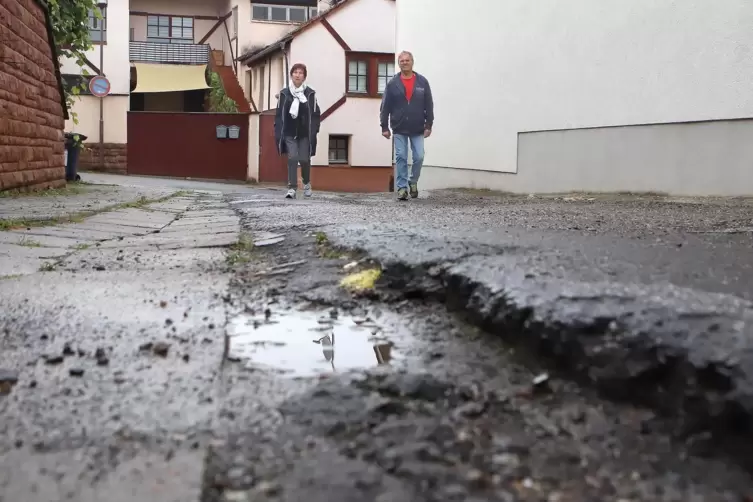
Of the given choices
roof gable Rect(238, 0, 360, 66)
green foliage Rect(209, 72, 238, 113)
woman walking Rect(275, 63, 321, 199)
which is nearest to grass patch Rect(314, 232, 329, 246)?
woman walking Rect(275, 63, 321, 199)

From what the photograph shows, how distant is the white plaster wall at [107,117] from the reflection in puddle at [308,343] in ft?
86.5

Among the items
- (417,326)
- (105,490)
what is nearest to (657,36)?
(417,326)

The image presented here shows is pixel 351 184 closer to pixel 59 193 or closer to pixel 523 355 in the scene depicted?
pixel 59 193

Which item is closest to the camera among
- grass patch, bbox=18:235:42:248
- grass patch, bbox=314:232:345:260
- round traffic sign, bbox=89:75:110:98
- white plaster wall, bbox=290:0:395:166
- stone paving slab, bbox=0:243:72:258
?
grass patch, bbox=314:232:345:260

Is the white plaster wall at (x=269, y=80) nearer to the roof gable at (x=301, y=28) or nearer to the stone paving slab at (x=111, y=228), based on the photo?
the roof gable at (x=301, y=28)

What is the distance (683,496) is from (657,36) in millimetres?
7318

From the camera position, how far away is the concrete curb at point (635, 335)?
1253mm

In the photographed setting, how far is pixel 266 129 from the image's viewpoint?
2431 centimetres

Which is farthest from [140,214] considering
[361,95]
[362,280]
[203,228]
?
[361,95]

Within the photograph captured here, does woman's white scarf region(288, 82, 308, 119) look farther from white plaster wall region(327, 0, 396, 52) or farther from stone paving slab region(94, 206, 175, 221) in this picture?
white plaster wall region(327, 0, 396, 52)

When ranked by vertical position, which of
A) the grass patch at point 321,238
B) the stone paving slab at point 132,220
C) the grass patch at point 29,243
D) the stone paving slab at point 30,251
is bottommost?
the stone paving slab at point 30,251

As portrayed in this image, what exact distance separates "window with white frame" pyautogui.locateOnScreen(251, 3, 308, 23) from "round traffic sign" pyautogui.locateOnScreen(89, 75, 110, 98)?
17.9 ft

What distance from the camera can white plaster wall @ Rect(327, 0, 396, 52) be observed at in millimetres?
23422

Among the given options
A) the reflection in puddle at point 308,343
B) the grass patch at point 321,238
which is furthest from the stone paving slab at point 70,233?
the reflection in puddle at point 308,343
